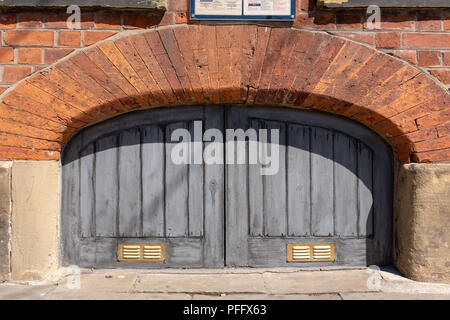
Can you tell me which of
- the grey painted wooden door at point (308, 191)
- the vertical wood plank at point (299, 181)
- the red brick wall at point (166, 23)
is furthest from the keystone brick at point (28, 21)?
the vertical wood plank at point (299, 181)

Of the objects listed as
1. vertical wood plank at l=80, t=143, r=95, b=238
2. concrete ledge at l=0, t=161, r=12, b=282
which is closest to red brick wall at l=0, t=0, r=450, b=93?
concrete ledge at l=0, t=161, r=12, b=282

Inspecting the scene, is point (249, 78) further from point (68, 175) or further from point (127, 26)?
point (68, 175)

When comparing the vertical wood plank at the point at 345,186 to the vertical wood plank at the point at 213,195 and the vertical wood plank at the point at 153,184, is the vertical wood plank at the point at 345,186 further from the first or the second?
the vertical wood plank at the point at 153,184

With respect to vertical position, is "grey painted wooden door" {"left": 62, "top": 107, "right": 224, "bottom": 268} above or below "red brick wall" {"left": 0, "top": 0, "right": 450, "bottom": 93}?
below

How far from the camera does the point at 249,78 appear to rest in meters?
2.47

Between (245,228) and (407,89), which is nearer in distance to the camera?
(407,89)

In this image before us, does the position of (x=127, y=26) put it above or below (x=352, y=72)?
above

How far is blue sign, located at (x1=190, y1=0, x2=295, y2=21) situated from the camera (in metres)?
2.48

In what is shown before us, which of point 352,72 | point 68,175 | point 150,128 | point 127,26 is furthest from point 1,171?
point 352,72

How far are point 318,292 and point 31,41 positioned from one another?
2510 mm

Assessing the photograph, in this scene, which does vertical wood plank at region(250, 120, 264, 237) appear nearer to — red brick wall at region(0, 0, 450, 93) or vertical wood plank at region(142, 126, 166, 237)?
vertical wood plank at region(142, 126, 166, 237)

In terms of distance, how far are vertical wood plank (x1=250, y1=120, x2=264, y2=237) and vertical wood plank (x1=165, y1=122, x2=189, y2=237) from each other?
18.7 inches

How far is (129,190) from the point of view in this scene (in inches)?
107

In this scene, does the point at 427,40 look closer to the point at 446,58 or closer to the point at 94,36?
the point at 446,58
